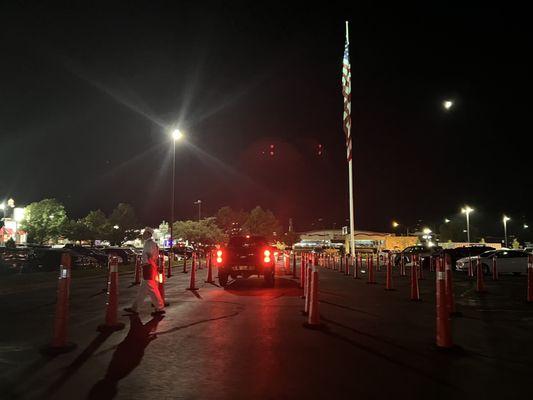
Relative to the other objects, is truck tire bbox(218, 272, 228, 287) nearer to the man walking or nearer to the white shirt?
the man walking

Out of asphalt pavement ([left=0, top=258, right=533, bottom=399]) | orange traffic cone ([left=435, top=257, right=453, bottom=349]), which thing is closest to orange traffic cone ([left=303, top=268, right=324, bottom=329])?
asphalt pavement ([left=0, top=258, right=533, bottom=399])

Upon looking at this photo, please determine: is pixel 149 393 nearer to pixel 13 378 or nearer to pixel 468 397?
pixel 13 378

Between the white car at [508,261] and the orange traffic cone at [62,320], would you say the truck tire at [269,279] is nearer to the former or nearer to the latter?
the orange traffic cone at [62,320]

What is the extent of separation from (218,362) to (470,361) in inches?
130

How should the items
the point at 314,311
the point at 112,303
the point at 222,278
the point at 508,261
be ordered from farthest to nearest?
the point at 508,261
the point at 222,278
the point at 314,311
the point at 112,303

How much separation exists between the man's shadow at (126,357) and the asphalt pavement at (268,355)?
14 mm

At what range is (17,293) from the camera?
15.9m

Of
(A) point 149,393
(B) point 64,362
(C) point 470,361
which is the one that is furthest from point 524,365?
(B) point 64,362

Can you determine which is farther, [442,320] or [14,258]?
[14,258]

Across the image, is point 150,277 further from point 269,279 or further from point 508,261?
point 508,261

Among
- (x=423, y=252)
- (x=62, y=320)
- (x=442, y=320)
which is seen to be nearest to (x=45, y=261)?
(x=62, y=320)

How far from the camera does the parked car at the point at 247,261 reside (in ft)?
57.9

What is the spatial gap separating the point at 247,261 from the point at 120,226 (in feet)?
260

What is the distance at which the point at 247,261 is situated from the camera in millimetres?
17688
